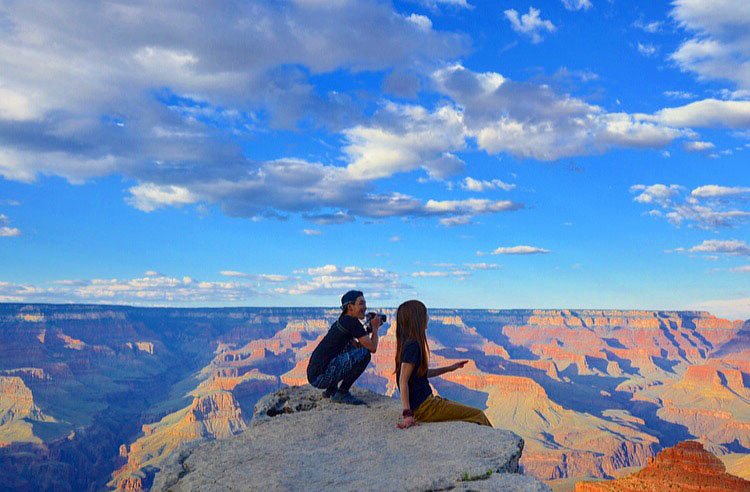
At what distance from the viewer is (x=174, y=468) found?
325 inches

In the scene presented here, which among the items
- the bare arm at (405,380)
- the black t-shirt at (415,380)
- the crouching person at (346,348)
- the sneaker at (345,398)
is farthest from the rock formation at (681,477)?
the bare arm at (405,380)

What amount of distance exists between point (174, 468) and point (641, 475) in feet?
117

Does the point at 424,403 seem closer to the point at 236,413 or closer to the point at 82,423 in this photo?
the point at 236,413

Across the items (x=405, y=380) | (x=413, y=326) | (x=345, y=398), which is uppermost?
(x=413, y=326)

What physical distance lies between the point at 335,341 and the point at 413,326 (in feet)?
7.45

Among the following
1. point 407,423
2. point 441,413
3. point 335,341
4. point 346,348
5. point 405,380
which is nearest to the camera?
point 405,380

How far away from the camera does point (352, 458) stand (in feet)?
25.4

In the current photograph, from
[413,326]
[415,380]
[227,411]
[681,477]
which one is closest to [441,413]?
[415,380]

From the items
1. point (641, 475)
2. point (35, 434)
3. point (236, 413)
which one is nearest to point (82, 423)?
point (35, 434)

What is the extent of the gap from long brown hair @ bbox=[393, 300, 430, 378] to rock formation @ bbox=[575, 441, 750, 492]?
30882mm

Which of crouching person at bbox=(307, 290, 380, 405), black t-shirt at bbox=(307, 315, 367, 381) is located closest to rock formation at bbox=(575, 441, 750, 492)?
crouching person at bbox=(307, 290, 380, 405)

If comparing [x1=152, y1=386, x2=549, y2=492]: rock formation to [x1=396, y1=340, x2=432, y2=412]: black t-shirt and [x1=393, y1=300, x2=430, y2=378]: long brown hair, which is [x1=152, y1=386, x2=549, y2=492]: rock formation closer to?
[x1=396, y1=340, x2=432, y2=412]: black t-shirt

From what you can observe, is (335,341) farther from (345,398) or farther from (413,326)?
(413,326)

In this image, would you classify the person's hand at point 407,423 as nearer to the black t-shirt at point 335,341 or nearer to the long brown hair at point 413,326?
the long brown hair at point 413,326
